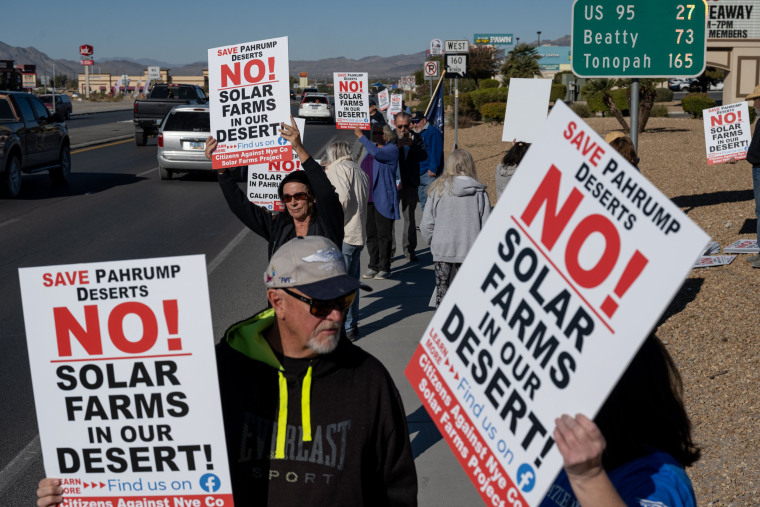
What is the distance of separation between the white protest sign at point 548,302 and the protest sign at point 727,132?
11.8 m

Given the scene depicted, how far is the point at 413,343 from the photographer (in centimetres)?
829

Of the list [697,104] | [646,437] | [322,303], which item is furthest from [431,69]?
[646,437]

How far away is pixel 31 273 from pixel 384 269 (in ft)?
28.1

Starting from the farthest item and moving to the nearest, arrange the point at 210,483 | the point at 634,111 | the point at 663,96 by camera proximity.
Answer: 1. the point at 663,96
2. the point at 634,111
3. the point at 210,483

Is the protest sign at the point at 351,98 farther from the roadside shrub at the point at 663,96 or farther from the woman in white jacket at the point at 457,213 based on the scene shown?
the roadside shrub at the point at 663,96

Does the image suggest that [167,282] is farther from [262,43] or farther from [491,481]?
[262,43]

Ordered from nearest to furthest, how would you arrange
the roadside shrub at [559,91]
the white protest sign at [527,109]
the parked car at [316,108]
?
the white protest sign at [527,109] → the parked car at [316,108] → the roadside shrub at [559,91]

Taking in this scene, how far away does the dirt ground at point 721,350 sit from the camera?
17.4 feet

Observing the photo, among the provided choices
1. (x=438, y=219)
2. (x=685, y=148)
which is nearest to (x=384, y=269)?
(x=438, y=219)

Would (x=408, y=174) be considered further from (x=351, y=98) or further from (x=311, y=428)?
(x=311, y=428)

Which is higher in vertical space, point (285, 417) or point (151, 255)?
point (285, 417)

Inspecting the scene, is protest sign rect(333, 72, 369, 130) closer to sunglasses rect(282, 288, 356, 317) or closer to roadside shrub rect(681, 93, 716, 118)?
sunglasses rect(282, 288, 356, 317)

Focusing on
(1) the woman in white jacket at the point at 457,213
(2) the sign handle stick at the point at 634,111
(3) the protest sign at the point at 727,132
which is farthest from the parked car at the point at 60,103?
(2) the sign handle stick at the point at 634,111

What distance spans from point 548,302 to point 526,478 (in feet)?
1.38
